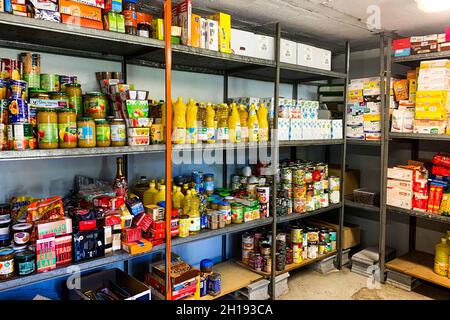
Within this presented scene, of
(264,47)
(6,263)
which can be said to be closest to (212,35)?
(264,47)

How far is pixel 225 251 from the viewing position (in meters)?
3.21

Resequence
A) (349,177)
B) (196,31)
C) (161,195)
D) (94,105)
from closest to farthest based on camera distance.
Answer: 1. (94,105)
2. (196,31)
3. (161,195)
4. (349,177)

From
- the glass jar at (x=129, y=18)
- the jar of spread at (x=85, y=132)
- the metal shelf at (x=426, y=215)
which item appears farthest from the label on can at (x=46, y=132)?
the metal shelf at (x=426, y=215)

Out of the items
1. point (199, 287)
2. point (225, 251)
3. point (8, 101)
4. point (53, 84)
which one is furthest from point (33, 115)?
point (225, 251)

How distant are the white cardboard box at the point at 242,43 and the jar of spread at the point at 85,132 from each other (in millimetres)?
1143

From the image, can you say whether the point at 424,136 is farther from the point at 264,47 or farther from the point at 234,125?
the point at 234,125

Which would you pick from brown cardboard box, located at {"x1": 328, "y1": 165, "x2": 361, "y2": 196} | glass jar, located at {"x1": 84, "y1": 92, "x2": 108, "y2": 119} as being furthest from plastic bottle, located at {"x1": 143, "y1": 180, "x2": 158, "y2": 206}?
brown cardboard box, located at {"x1": 328, "y1": 165, "x2": 361, "y2": 196}

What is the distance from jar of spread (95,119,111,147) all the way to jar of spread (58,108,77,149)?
13 centimetres

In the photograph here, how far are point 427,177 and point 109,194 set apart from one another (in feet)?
8.70

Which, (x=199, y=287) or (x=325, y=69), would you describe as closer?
(x=199, y=287)

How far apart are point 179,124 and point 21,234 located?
3.45 ft

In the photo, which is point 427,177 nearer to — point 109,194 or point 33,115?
point 109,194

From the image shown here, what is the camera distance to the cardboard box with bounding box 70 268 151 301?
203 cm

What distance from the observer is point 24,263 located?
160 cm
